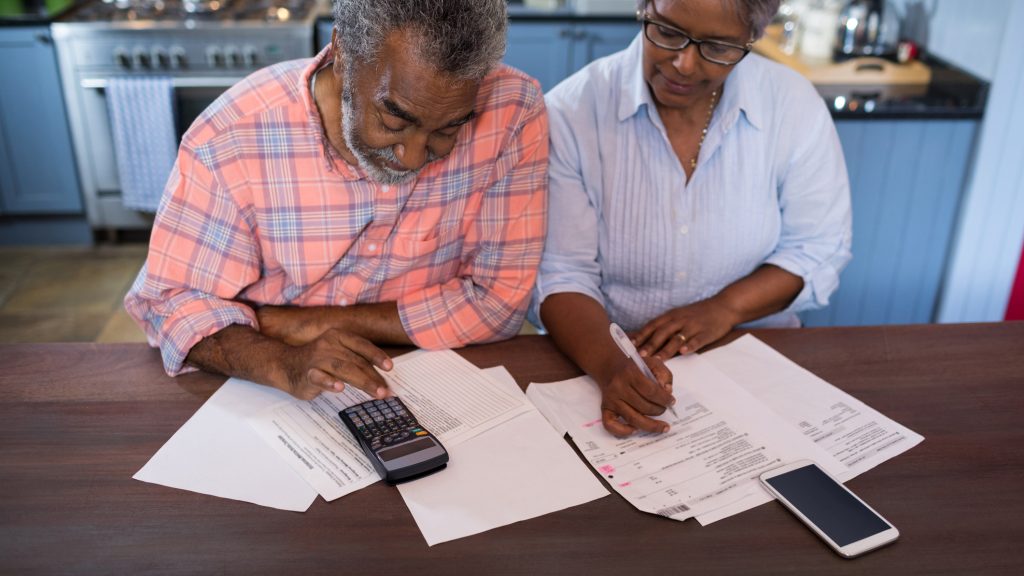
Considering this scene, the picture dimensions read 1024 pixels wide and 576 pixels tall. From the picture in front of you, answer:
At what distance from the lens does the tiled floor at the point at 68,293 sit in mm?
2936

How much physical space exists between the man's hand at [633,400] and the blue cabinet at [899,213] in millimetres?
1453

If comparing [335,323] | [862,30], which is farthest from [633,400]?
[862,30]

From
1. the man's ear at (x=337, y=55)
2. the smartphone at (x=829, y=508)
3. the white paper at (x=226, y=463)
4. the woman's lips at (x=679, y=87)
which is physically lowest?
the white paper at (x=226, y=463)

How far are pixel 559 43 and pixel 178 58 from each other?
1.41 meters

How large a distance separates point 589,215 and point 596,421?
0.44 meters

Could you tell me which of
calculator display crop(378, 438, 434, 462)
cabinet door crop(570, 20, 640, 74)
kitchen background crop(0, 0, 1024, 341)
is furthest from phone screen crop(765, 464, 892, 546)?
cabinet door crop(570, 20, 640, 74)

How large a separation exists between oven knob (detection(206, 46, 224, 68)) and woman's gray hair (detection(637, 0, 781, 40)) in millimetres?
2380

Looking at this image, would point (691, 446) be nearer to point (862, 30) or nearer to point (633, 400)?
point (633, 400)

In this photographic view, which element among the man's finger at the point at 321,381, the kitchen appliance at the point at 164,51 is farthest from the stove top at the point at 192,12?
the man's finger at the point at 321,381

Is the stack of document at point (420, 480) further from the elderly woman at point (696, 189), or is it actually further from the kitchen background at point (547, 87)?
the kitchen background at point (547, 87)

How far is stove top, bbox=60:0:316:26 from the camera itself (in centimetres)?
320

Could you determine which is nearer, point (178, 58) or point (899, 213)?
point (899, 213)

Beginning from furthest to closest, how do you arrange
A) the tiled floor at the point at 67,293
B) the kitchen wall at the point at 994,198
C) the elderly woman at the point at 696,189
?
the tiled floor at the point at 67,293 → the kitchen wall at the point at 994,198 → the elderly woman at the point at 696,189

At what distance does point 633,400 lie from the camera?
1166mm
